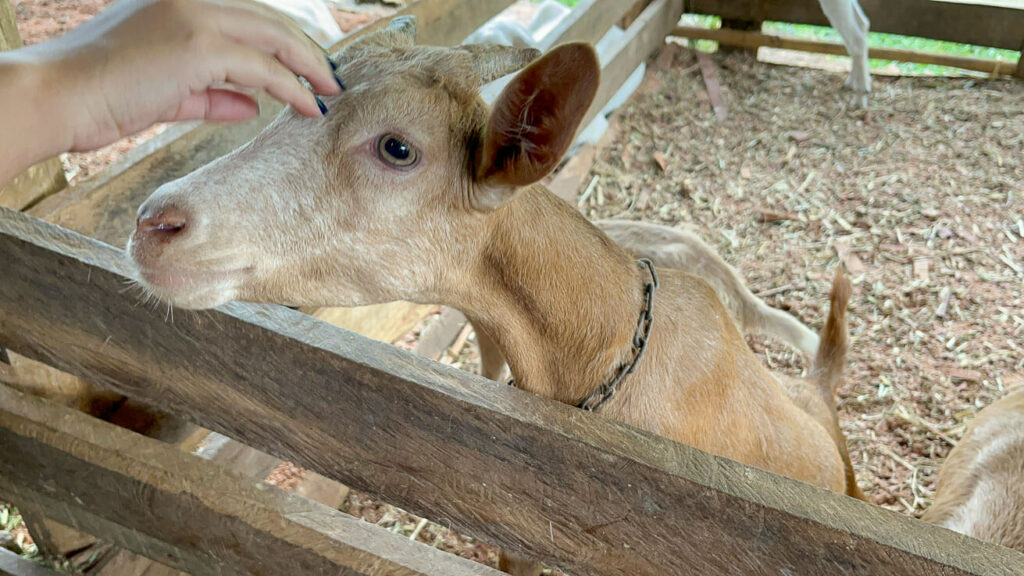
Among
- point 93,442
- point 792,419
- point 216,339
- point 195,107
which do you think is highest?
point 195,107

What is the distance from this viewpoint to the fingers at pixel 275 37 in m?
1.49

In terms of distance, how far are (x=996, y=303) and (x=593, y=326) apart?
3.21m

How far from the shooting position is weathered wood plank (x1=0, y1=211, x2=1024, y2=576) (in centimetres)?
131

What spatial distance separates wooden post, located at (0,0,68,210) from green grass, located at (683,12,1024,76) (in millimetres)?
5861

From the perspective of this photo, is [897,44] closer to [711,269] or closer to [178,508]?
[711,269]

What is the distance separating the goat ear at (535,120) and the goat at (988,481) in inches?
82.0

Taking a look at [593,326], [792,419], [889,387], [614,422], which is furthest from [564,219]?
[889,387]

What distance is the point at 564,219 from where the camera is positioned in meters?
2.01

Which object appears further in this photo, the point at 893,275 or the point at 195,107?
the point at 893,275

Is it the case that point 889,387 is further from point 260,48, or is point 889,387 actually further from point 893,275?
point 260,48

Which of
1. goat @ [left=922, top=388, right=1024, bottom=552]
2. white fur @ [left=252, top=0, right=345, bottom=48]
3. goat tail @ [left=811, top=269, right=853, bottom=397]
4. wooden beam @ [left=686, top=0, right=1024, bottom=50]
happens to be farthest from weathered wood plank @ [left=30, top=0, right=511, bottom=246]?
wooden beam @ [left=686, top=0, right=1024, bottom=50]

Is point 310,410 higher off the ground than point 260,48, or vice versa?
point 260,48

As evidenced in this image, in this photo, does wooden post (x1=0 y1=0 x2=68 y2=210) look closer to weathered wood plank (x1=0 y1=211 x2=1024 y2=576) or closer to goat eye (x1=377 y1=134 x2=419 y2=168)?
weathered wood plank (x1=0 y1=211 x2=1024 y2=576)

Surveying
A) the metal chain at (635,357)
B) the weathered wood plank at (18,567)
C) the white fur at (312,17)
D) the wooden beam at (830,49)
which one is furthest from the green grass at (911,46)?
the weathered wood plank at (18,567)
